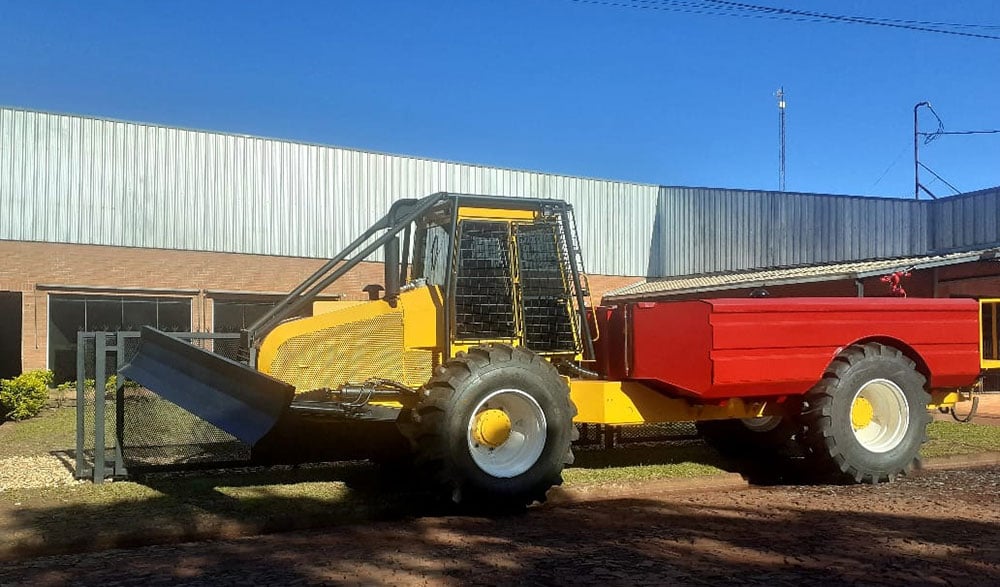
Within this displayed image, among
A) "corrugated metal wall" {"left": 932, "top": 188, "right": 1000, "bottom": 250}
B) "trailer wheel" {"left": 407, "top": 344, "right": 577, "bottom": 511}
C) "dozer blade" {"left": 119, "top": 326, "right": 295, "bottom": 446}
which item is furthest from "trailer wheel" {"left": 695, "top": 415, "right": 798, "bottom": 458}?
"corrugated metal wall" {"left": 932, "top": 188, "right": 1000, "bottom": 250}

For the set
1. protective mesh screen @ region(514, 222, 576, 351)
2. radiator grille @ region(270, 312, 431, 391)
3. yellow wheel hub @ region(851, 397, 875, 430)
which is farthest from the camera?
yellow wheel hub @ region(851, 397, 875, 430)

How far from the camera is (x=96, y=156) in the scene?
73.4 feet

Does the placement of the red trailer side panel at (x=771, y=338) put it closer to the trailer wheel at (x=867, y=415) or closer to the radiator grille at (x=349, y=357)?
the trailer wheel at (x=867, y=415)

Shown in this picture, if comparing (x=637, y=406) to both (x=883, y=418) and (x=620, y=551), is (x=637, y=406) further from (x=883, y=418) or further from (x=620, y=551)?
(x=883, y=418)

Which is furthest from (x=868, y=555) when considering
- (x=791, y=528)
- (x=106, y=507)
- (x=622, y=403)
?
(x=106, y=507)

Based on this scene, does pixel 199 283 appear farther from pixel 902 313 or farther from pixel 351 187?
pixel 902 313

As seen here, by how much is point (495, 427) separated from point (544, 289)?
1426 mm

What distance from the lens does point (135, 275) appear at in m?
22.7

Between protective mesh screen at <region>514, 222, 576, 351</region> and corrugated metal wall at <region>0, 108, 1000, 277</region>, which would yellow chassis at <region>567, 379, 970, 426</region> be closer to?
protective mesh screen at <region>514, 222, 576, 351</region>

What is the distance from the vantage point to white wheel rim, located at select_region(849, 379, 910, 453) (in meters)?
8.84

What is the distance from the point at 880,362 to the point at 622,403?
2539 mm

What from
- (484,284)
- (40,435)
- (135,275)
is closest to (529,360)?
(484,284)

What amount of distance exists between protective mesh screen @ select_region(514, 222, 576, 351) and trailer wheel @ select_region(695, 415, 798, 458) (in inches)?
95.5

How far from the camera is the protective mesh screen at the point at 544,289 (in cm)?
814
